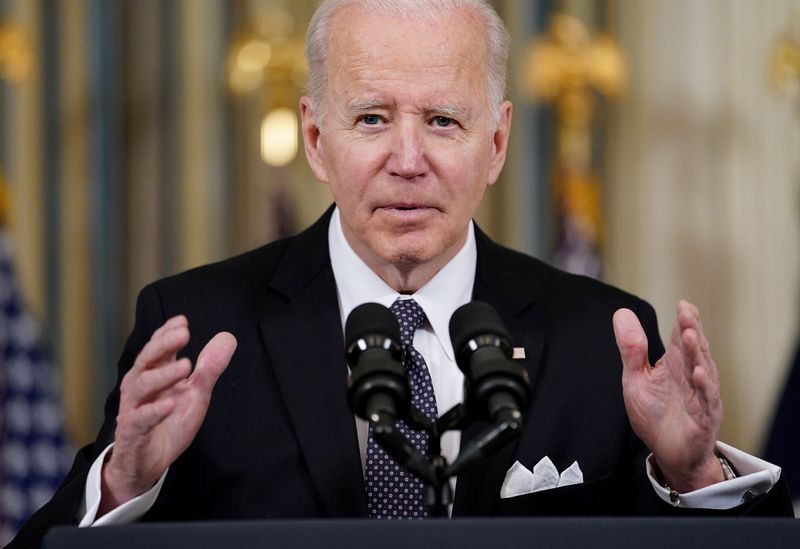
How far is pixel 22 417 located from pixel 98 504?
3.23m

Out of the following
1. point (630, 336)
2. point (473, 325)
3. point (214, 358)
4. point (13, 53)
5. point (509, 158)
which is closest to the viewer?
point (473, 325)

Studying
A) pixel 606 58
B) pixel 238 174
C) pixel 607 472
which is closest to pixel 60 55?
pixel 238 174

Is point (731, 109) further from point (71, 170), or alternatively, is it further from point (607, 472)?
point (607, 472)

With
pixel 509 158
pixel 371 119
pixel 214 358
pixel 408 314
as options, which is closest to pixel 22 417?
pixel 509 158

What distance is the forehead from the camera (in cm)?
224

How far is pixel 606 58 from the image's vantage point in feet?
20.2

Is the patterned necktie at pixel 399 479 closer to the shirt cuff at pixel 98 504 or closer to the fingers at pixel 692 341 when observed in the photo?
the shirt cuff at pixel 98 504

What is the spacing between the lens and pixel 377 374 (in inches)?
65.7

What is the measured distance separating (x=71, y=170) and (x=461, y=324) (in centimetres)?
449

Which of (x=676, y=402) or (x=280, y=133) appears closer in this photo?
(x=676, y=402)

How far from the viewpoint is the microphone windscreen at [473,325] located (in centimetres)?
176

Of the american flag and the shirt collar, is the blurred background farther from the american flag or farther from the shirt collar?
the shirt collar

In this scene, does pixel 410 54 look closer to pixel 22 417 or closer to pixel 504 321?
pixel 504 321

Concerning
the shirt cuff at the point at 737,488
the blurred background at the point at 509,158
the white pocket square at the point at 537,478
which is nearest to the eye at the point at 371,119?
the white pocket square at the point at 537,478
